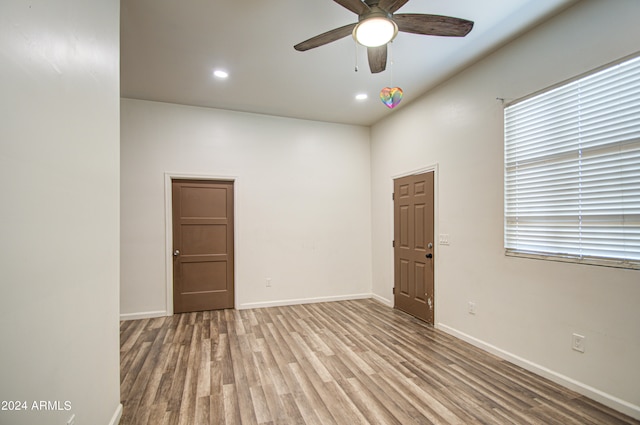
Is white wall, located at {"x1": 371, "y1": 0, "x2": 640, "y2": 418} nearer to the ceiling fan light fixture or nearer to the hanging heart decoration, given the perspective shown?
the hanging heart decoration

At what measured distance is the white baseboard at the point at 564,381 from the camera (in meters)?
2.08

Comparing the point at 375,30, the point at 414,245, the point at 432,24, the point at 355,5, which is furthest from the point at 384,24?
the point at 414,245

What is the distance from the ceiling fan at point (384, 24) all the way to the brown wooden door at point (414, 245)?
2.15 metres

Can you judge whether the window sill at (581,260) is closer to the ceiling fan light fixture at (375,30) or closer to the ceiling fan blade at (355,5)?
the ceiling fan light fixture at (375,30)

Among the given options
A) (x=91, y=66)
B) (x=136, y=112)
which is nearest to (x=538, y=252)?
(x=91, y=66)

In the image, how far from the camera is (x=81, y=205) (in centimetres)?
151

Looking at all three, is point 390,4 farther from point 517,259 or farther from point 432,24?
point 517,259

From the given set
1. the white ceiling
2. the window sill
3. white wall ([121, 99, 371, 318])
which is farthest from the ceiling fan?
white wall ([121, 99, 371, 318])

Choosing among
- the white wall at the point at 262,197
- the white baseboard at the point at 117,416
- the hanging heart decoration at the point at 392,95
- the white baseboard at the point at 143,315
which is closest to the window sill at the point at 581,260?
the hanging heart decoration at the point at 392,95

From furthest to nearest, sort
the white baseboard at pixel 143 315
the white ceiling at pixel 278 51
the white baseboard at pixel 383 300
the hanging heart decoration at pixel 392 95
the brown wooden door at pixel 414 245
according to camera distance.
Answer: the white baseboard at pixel 383 300 < the white baseboard at pixel 143 315 < the brown wooden door at pixel 414 245 < the hanging heart decoration at pixel 392 95 < the white ceiling at pixel 278 51

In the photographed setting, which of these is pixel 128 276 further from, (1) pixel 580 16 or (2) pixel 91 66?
(1) pixel 580 16

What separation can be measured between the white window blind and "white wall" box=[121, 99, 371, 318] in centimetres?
283

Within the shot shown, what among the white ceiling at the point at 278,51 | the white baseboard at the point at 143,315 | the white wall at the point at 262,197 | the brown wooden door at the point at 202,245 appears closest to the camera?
the white ceiling at the point at 278,51

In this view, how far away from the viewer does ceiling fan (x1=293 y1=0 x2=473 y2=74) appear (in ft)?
6.29
